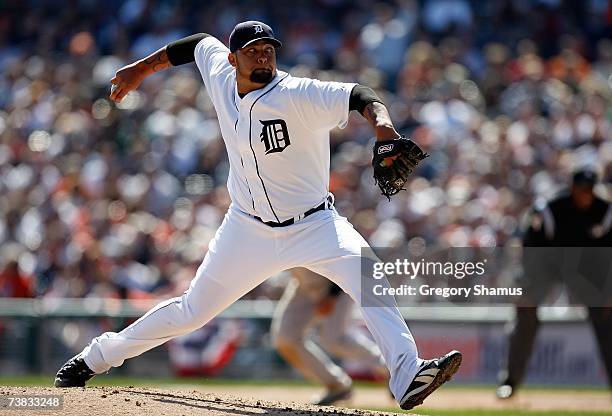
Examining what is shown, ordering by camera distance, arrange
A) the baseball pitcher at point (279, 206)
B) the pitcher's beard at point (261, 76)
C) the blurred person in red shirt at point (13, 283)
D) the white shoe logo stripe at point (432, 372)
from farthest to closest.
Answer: the blurred person in red shirt at point (13, 283) < the pitcher's beard at point (261, 76) < the baseball pitcher at point (279, 206) < the white shoe logo stripe at point (432, 372)

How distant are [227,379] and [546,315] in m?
3.52

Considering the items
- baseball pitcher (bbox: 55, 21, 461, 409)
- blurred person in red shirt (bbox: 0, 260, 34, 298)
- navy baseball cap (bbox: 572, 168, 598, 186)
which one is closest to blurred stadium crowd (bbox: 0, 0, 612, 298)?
blurred person in red shirt (bbox: 0, 260, 34, 298)

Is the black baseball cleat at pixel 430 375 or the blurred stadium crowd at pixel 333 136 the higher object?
the black baseball cleat at pixel 430 375

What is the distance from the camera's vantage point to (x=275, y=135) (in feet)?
21.0

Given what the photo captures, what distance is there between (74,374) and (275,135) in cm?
209

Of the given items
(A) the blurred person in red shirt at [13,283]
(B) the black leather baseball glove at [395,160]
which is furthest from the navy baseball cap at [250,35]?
(A) the blurred person in red shirt at [13,283]

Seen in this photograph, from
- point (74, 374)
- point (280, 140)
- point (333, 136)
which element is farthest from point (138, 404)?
point (333, 136)

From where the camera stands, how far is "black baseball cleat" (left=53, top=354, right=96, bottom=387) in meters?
7.20

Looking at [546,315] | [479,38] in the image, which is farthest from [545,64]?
[546,315]

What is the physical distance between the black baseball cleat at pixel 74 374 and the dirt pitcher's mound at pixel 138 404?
0.18 meters

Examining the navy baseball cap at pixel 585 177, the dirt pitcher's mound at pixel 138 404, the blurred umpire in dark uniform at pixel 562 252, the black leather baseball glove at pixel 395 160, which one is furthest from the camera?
the blurred umpire in dark uniform at pixel 562 252

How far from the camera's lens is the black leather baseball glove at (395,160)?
5793 mm

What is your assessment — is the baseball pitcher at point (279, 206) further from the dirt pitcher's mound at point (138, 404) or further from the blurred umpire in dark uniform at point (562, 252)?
the blurred umpire in dark uniform at point (562, 252)

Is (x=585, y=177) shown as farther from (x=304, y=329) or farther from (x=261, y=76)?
(x=261, y=76)
